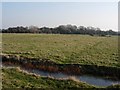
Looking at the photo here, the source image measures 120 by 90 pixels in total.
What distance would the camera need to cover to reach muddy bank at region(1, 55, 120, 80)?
22781 millimetres

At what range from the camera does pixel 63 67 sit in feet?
78.6

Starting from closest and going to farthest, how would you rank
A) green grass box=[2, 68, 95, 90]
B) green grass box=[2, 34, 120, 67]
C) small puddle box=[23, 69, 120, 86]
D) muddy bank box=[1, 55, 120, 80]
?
green grass box=[2, 68, 95, 90] → small puddle box=[23, 69, 120, 86] → muddy bank box=[1, 55, 120, 80] → green grass box=[2, 34, 120, 67]

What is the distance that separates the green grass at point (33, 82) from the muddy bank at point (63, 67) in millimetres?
5158

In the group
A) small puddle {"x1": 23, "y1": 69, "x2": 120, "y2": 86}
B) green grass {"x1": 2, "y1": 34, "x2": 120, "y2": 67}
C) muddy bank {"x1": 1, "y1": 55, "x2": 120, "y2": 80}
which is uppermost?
green grass {"x1": 2, "y1": 34, "x2": 120, "y2": 67}

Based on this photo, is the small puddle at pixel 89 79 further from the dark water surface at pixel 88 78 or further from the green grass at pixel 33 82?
the green grass at pixel 33 82

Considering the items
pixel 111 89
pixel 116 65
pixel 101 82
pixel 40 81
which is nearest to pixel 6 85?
pixel 40 81

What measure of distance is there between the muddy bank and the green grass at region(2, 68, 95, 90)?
5158mm

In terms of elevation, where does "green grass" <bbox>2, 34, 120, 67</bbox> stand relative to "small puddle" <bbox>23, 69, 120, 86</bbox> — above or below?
above

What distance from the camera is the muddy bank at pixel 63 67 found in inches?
897

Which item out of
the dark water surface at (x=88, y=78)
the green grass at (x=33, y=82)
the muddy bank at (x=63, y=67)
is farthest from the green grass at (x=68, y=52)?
the green grass at (x=33, y=82)

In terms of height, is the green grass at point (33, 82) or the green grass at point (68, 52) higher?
the green grass at point (68, 52)

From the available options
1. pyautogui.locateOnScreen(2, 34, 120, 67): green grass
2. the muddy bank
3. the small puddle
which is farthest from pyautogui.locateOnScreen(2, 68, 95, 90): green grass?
pyautogui.locateOnScreen(2, 34, 120, 67): green grass

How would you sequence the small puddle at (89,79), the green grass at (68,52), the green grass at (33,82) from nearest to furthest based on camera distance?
the green grass at (33,82), the small puddle at (89,79), the green grass at (68,52)

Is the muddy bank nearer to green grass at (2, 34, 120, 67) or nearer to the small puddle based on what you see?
the small puddle
